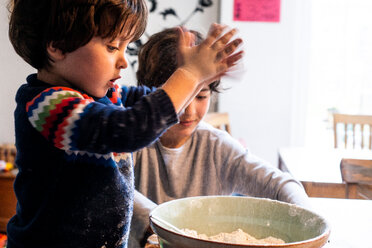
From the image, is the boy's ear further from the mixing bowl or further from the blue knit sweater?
the mixing bowl

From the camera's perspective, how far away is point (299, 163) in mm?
1845

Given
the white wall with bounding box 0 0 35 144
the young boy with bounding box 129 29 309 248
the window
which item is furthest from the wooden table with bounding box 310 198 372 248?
the window

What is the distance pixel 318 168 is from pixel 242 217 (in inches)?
39.3

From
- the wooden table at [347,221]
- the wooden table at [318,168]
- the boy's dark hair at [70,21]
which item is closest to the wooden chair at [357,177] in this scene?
the wooden table at [318,168]

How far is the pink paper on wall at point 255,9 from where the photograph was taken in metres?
3.56

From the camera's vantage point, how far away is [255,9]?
140 inches

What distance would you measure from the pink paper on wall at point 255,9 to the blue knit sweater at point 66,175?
287cm

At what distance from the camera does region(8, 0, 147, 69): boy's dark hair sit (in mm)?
722

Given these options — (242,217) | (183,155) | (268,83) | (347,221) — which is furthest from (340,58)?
(242,217)

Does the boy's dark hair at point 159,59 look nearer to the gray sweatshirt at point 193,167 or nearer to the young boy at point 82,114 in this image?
the gray sweatshirt at point 193,167

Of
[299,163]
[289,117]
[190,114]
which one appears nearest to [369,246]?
[190,114]

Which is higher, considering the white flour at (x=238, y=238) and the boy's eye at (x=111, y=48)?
the boy's eye at (x=111, y=48)

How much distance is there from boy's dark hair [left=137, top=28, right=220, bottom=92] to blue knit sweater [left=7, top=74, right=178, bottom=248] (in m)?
0.51

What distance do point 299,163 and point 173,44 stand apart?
2.55 feet
